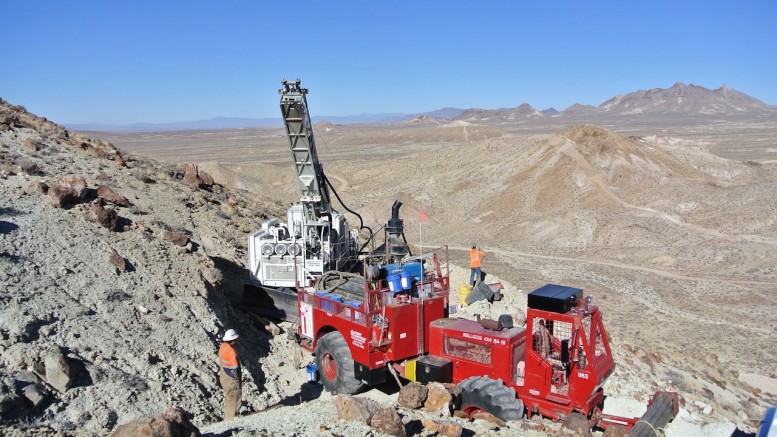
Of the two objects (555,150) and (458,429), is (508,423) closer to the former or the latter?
(458,429)

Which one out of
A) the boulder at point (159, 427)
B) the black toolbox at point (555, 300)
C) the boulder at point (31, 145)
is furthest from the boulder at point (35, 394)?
the boulder at point (31, 145)

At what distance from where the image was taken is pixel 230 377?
956 cm

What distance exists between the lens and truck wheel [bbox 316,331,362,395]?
1094 cm

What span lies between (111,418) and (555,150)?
3516 centimetres

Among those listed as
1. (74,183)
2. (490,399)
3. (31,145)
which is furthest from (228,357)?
(31,145)

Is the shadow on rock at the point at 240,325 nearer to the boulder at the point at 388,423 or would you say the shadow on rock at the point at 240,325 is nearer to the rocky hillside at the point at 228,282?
the rocky hillside at the point at 228,282

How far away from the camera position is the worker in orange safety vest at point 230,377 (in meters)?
9.44

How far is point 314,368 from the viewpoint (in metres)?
11.9

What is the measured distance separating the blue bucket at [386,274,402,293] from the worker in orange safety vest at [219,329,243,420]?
273 centimetres

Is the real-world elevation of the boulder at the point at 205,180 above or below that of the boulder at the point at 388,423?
above

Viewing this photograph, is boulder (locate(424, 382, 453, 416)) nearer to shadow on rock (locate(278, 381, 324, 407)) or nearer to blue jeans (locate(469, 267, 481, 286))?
shadow on rock (locate(278, 381, 324, 407))

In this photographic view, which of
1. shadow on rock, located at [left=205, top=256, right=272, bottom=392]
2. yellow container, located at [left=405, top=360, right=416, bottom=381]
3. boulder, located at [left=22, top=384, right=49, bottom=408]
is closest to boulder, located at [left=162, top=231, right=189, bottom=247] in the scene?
shadow on rock, located at [left=205, top=256, right=272, bottom=392]

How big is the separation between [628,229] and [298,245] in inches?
781

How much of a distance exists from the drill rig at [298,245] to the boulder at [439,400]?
4.84m
